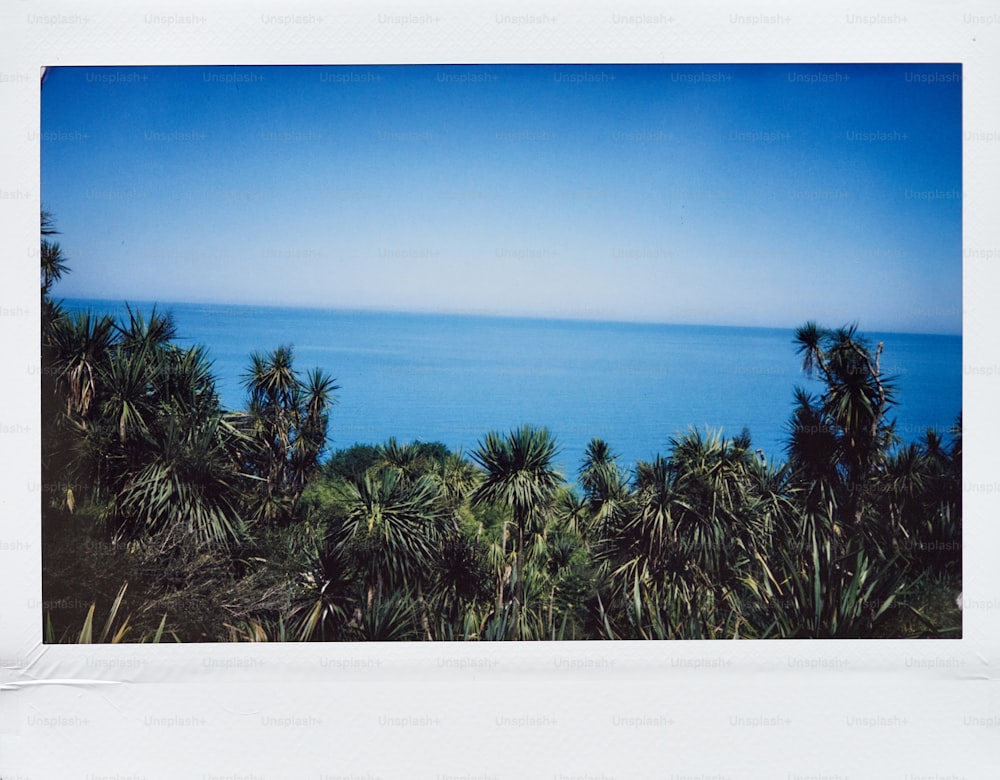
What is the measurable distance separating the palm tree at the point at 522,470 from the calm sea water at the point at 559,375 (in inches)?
2.0

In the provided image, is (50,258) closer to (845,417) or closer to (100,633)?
(100,633)

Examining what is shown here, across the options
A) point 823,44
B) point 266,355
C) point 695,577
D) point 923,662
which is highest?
point 823,44

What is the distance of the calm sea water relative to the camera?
10.8 feet

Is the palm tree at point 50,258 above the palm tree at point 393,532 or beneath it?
above

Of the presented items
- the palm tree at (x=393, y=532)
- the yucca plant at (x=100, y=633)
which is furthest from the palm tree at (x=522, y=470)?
the yucca plant at (x=100, y=633)

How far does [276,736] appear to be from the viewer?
327cm

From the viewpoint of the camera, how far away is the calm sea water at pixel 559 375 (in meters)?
3.28

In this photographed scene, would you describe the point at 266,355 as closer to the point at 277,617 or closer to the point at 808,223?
the point at 277,617

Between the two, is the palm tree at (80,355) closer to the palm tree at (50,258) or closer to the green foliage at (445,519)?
the green foliage at (445,519)

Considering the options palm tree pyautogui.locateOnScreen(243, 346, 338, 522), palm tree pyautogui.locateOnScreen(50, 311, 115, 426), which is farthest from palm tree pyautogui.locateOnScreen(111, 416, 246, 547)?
palm tree pyautogui.locateOnScreen(50, 311, 115, 426)

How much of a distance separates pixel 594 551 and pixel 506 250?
49.0 inches

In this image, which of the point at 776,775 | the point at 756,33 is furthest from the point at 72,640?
the point at 756,33

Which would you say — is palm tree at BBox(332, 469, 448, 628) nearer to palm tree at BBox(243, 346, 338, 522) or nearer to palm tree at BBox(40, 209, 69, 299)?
palm tree at BBox(243, 346, 338, 522)

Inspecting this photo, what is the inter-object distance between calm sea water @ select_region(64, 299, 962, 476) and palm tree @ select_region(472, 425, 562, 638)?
0.16ft
